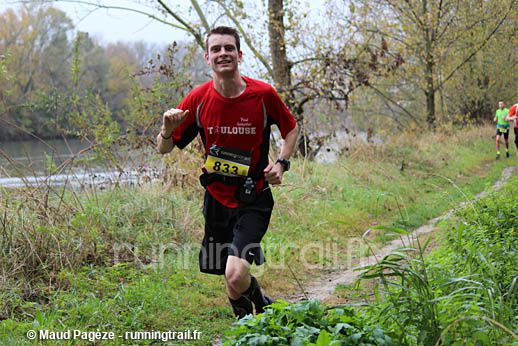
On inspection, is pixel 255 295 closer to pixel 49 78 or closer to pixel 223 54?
pixel 223 54

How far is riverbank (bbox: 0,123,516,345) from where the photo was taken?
5.03 m

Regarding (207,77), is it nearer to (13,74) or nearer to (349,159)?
(349,159)

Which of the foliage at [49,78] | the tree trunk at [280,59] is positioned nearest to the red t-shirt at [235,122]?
the foliage at [49,78]

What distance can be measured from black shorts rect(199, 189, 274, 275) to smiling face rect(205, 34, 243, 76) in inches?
39.5

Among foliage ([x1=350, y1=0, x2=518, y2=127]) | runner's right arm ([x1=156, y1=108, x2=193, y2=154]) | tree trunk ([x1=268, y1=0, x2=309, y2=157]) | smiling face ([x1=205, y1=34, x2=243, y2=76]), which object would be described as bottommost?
runner's right arm ([x1=156, y1=108, x2=193, y2=154])

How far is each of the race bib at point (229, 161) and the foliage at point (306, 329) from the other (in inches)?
60.3

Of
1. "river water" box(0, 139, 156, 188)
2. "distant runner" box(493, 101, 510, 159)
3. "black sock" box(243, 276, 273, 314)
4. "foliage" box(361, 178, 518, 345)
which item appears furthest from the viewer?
Result: "distant runner" box(493, 101, 510, 159)

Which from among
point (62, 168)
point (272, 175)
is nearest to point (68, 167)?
point (62, 168)

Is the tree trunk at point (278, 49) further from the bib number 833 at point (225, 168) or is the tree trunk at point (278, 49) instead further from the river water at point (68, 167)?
the bib number 833 at point (225, 168)

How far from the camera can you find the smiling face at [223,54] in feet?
14.4

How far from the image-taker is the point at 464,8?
23.4 metres

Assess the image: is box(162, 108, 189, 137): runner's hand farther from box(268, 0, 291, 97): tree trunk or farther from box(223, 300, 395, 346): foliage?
box(268, 0, 291, 97): tree trunk

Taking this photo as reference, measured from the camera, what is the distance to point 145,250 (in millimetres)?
6875

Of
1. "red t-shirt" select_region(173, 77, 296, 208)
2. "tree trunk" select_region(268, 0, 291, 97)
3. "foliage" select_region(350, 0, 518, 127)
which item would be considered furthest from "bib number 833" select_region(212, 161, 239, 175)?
"foliage" select_region(350, 0, 518, 127)
